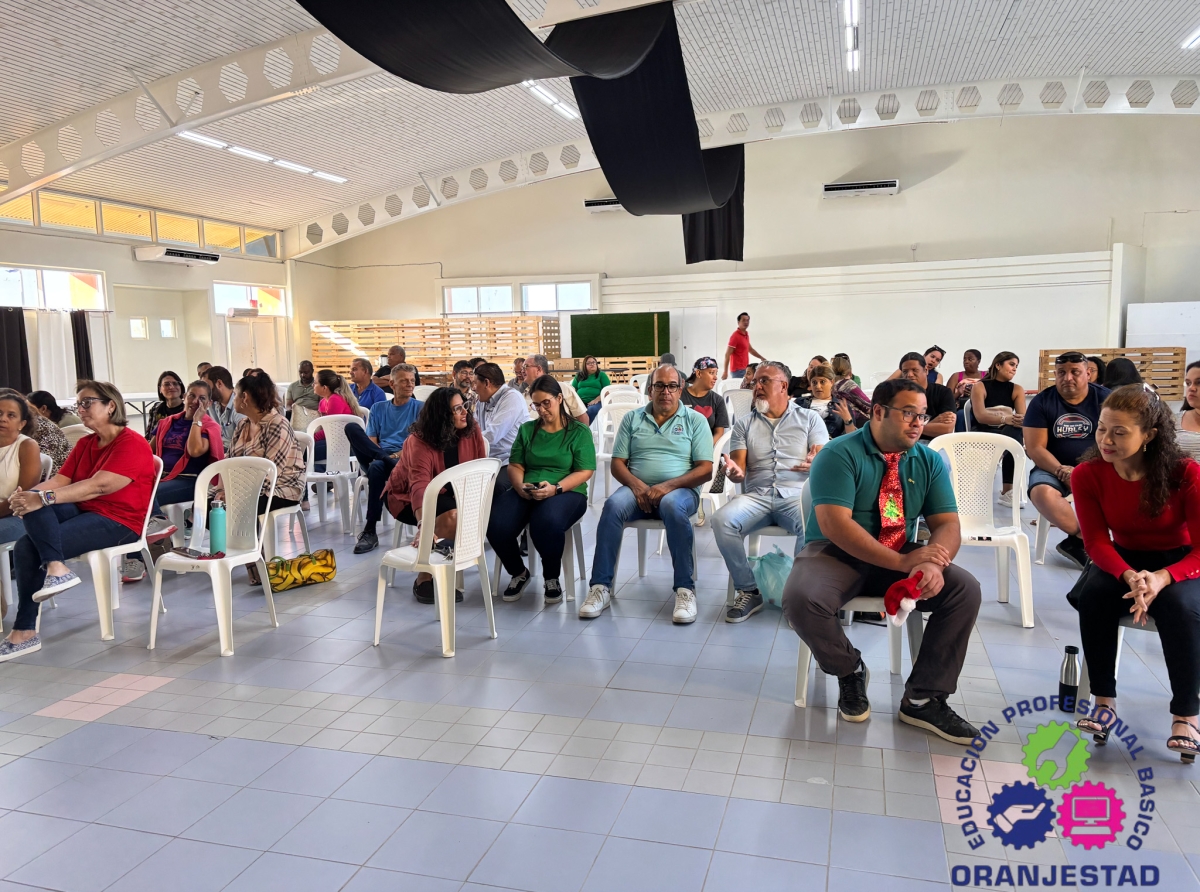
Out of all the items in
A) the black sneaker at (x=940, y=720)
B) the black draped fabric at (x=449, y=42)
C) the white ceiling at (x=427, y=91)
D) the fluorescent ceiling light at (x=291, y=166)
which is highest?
the white ceiling at (x=427, y=91)

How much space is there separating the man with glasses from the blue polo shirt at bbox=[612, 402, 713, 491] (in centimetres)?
172

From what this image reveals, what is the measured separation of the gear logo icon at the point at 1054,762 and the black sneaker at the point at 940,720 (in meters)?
0.17

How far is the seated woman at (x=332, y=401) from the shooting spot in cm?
623

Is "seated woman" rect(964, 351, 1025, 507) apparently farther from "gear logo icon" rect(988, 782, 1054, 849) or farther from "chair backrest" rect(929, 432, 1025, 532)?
"gear logo icon" rect(988, 782, 1054, 849)

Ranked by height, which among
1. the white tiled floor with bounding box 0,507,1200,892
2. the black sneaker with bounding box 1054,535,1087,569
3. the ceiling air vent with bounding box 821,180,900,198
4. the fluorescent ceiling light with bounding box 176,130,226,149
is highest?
the fluorescent ceiling light with bounding box 176,130,226,149

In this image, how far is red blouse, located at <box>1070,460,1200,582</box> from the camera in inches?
99.3

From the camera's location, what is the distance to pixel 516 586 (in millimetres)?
4281

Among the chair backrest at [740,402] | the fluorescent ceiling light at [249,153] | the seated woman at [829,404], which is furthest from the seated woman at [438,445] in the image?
the fluorescent ceiling light at [249,153]

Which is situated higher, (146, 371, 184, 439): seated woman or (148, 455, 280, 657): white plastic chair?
(146, 371, 184, 439): seated woman

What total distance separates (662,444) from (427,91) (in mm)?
7229

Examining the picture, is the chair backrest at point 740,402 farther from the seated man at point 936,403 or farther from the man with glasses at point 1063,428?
the man with glasses at point 1063,428

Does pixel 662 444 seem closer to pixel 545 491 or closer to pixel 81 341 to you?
pixel 545 491

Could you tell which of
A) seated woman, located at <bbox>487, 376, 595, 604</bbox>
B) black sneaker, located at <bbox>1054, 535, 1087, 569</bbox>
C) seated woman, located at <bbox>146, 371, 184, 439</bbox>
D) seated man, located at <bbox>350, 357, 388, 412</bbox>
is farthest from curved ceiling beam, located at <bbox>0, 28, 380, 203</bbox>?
black sneaker, located at <bbox>1054, 535, 1087, 569</bbox>

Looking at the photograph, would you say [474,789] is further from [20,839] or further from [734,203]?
[734,203]
